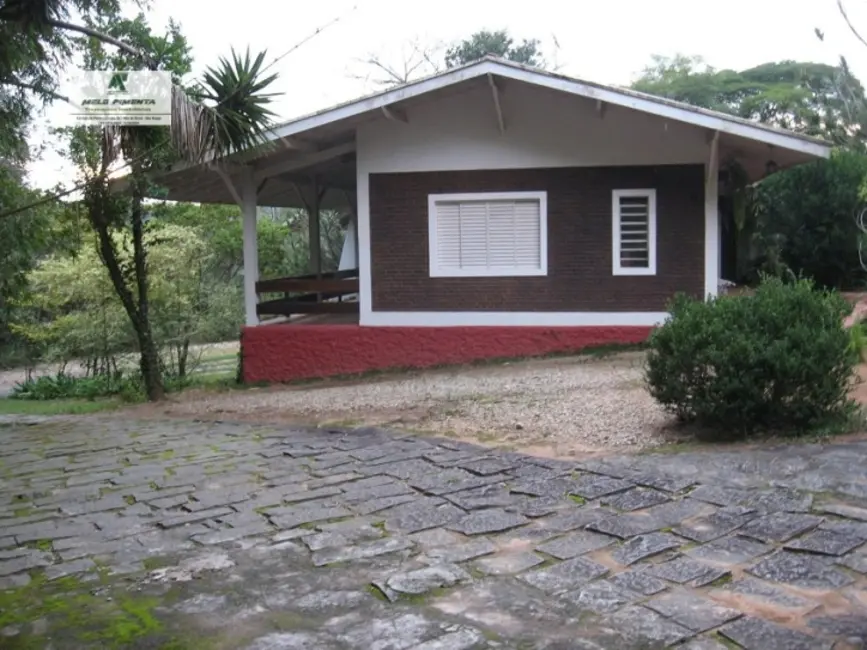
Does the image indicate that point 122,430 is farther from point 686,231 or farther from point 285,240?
point 285,240

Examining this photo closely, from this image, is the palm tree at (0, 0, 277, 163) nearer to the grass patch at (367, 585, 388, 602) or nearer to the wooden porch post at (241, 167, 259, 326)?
the wooden porch post at (241, 167, 259, 326)

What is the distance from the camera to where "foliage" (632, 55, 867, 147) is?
22.4 m

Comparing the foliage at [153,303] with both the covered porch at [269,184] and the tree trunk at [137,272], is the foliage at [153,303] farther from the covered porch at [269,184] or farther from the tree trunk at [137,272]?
the tree trunk at [137,272]

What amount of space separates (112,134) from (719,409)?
7.87 m

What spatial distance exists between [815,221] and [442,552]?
62.8 feet

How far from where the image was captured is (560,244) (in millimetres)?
13422

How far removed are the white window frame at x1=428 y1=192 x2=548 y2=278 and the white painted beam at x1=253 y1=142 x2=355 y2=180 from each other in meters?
1.75

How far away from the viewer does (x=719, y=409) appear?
22.4 ft

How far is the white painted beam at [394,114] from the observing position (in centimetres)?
1300

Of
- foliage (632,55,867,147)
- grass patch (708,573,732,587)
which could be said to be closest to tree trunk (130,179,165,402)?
grass patch (708,573,732,587)

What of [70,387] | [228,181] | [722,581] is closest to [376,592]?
[722,581]

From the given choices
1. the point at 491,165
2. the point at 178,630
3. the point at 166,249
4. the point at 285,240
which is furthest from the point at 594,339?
the point at 285,240

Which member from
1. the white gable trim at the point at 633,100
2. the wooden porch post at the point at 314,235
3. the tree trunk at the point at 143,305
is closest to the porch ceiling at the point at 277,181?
the wooden porch post at the point at 314,235

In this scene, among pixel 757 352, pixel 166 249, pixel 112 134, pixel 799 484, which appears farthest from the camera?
pixel 166 249
